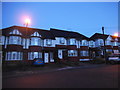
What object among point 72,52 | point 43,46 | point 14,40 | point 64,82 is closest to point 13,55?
point 14,40

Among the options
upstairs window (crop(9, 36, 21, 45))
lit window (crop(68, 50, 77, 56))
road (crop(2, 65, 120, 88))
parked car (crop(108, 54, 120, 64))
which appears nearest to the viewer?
road (crop(2, 65, 120, 88))

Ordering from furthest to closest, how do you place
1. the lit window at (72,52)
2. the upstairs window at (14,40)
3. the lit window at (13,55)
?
the lit window at (72,52), the upstairs window at (14,40), the lit window at (13,55)

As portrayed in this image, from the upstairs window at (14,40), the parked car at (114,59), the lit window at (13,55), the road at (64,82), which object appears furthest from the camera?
the parked car at (114,59)

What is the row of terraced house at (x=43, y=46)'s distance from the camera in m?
19.9

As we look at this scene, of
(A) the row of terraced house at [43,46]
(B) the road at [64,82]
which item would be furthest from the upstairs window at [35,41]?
(B) the road at [64,82]

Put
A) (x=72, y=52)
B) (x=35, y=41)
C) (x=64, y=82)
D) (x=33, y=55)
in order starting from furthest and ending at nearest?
1. (x=72, y=52)
2. (x=35, y=41)
3. (x=33, y=55)
4. (x=64, y=82)

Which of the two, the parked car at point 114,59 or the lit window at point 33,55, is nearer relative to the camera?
the lit window at point 33,55

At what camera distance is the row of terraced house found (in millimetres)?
19906

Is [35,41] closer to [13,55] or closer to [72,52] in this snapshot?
[13,55]

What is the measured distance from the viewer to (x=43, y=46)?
2352cm

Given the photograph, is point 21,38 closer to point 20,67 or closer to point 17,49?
point 17,49

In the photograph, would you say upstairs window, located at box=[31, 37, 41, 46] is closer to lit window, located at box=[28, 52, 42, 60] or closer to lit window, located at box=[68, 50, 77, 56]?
lit window, located at box=[28, 52, 42, 60]

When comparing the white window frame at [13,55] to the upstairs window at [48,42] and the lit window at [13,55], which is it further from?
the upstairs window at [48,42]

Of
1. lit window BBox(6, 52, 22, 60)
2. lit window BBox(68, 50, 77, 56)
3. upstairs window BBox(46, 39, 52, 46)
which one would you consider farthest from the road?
lit window BBox(68, 50, 77, 56)
